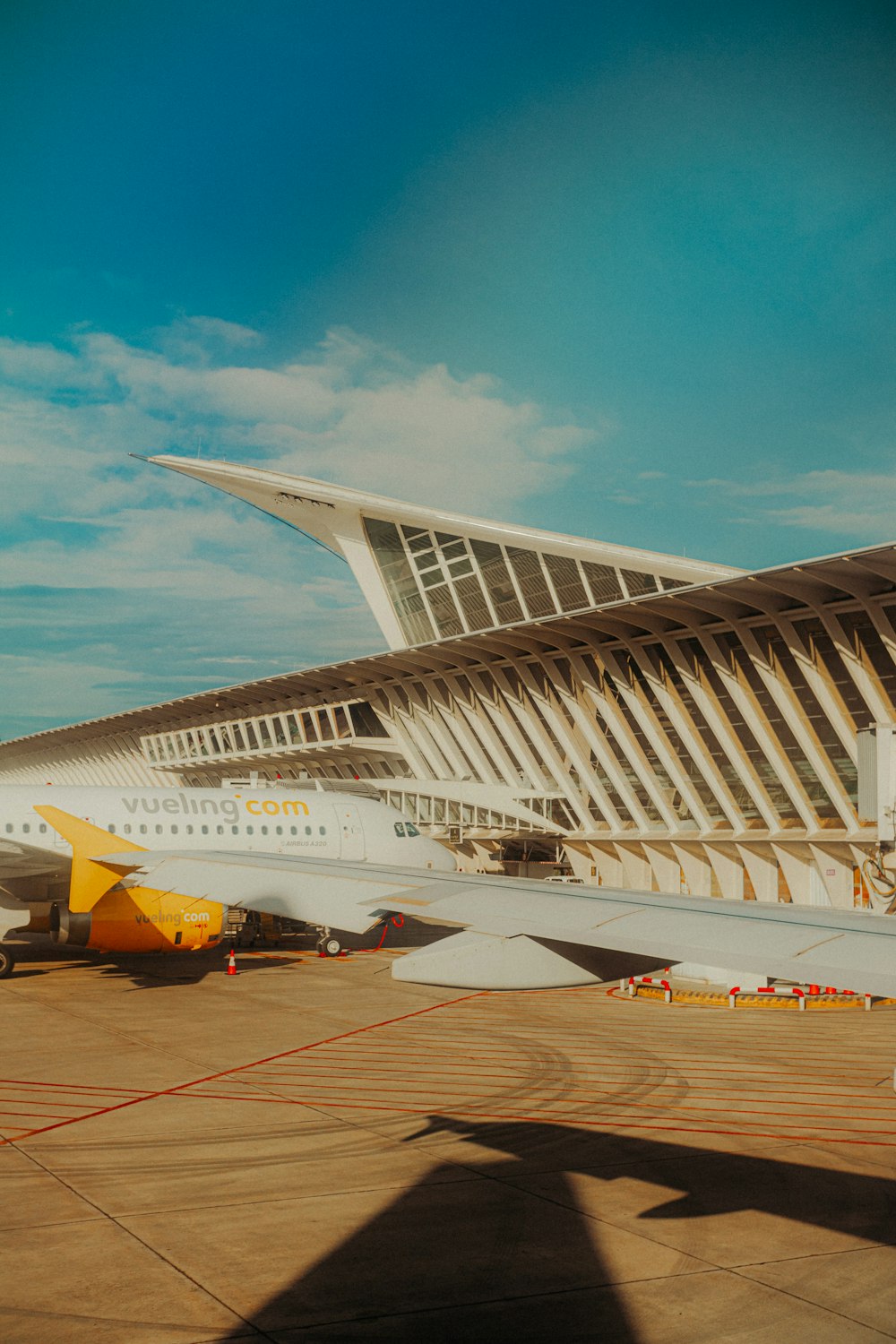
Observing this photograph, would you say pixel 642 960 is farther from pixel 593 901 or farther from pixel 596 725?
pixel 596 725

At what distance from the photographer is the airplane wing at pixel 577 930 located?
5.23 meters

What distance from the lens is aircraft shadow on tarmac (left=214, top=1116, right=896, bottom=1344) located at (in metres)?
6.98

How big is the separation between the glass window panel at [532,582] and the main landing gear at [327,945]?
22.3 m

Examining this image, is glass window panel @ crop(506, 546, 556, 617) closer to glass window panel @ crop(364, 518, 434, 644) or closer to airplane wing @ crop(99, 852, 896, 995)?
glass window panel @ crop(364, 518, 434, 644)

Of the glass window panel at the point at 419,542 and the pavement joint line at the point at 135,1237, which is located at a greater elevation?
the glass window panel at the point at 419,542

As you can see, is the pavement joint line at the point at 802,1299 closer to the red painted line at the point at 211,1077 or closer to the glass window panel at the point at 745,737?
the red painted line at the point at 211,1077

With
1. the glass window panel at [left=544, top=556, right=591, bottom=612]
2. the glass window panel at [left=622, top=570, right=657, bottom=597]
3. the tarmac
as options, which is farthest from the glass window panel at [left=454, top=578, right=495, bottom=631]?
the tarmac

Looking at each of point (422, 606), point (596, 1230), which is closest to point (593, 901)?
point (596, 1230)

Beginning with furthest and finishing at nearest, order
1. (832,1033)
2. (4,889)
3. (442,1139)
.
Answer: (4,889) → (832,1033) → (442,1139)

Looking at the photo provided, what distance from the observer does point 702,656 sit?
35.9 meters

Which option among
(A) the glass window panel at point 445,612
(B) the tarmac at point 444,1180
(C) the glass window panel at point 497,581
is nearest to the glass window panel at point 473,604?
(A) the glass window panel at point 445,612

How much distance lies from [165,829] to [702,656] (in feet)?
61.1

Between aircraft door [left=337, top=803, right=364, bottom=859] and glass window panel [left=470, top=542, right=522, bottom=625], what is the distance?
2069 cm

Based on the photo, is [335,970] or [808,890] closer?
[335,970]
